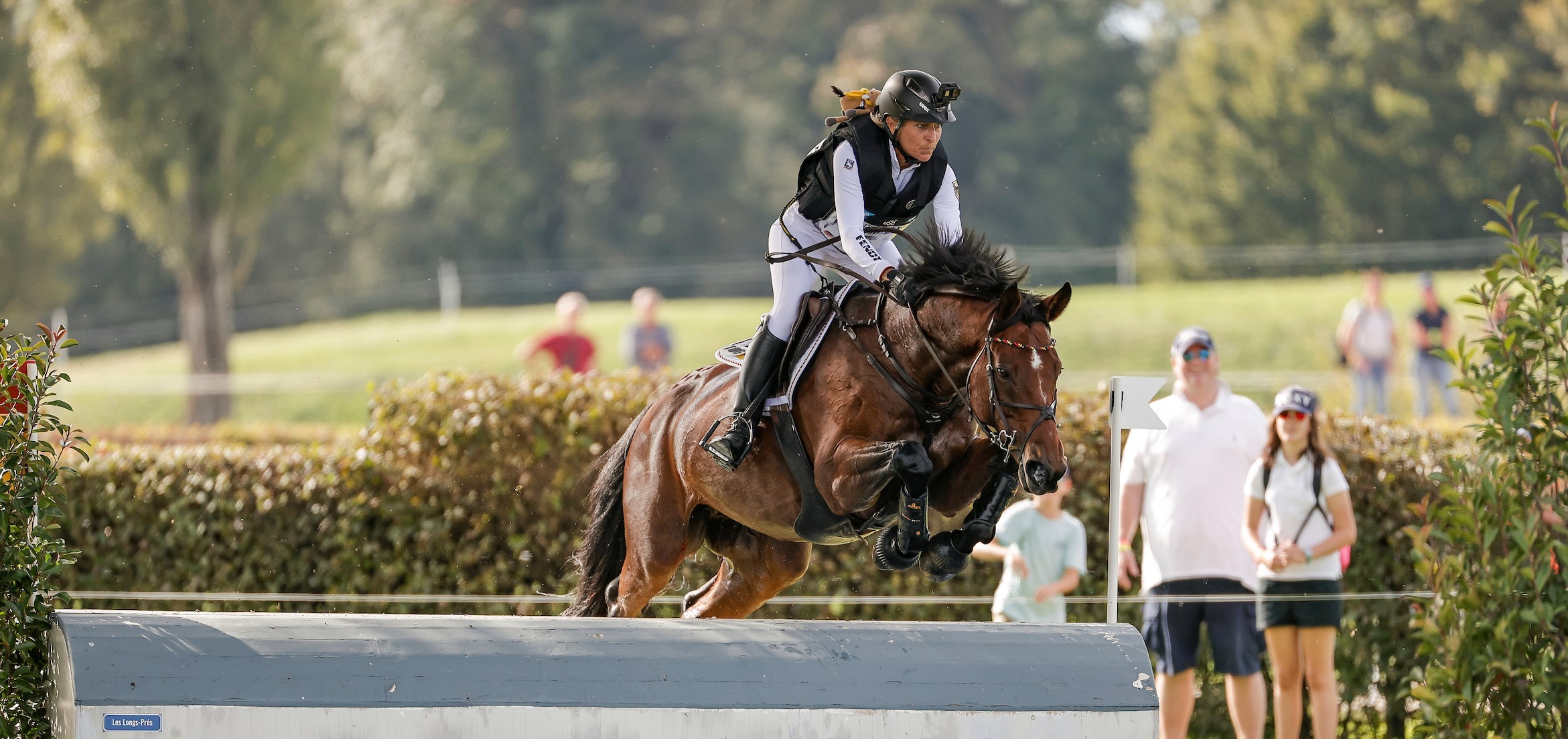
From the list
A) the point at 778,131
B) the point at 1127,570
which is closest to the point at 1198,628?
the point at 1127,570

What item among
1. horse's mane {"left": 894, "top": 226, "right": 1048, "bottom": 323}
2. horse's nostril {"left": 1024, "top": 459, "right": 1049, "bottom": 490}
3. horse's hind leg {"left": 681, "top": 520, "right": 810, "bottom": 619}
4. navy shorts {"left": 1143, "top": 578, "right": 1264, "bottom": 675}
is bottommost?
navy shorts {"left": 1143, "top": 578, "right": 1264, "bottom": 675}

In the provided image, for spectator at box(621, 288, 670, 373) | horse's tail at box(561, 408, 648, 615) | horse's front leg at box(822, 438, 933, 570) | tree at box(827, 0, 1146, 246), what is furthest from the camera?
tree at box(827, 0, 1146, 246)

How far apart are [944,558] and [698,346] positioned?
1832 centimetres

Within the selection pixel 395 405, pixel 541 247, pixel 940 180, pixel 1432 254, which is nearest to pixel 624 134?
pixel 541 247

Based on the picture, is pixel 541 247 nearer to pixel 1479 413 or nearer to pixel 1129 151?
pixel 1129 151

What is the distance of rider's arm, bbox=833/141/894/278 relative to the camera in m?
4.43

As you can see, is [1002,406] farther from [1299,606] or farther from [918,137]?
[1299,606]

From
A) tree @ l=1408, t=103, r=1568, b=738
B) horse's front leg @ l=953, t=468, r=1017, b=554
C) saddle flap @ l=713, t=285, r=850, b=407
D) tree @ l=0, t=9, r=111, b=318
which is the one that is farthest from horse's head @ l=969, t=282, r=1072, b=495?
tree @ l=0, t=9, r=111, b=318

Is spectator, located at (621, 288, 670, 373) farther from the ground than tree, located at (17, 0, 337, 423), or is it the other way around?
tree, located at (17, 0, 337, 423)

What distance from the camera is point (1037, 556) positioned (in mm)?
5691

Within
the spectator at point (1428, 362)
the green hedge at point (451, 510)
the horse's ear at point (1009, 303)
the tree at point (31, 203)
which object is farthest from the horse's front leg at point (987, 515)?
the tree at point (31, 203)

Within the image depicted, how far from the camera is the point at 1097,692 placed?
3604 millimetres

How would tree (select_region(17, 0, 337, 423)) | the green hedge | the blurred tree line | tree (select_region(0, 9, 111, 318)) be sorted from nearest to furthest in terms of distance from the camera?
the green hedge < tree (select_region(17, 0, 337, 423)) < tree (select_region(0, 9, 111, 318)) < the blurred tree line

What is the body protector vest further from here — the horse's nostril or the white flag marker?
the horse's nostril
